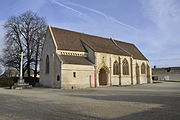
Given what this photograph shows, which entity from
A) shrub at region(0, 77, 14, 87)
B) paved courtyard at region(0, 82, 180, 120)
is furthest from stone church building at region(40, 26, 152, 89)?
paved courtyard at region(0, 82, 180, 120)

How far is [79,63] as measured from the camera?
28.3 meters

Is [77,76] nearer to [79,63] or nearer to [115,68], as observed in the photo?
[79,63]

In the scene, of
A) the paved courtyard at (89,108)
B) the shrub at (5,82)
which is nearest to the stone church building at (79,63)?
the shrub at (5,82)

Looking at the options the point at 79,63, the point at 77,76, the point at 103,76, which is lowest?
the point at 103,76

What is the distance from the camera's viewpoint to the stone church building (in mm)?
27297

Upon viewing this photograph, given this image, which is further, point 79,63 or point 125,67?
point 125,67

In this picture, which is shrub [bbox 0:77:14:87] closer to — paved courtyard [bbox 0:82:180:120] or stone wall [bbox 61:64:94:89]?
stone wall [bbox 61:64:94:89]

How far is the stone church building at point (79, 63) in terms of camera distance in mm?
27297

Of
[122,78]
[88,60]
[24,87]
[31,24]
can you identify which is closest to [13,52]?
[31,24]

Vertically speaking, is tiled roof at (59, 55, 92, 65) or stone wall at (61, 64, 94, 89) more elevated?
tiled roof at (59, 55, 92, 65)

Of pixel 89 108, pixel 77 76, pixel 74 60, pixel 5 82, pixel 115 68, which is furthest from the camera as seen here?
pixel 115 68

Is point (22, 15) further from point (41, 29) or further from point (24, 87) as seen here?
point (24, 87)

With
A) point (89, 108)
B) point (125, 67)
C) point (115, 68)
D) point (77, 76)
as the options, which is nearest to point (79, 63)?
point (77, 76)

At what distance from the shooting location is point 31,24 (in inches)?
1425
